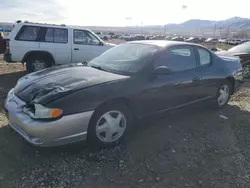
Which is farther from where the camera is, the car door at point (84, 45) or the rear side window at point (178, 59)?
the car door at point (84, 45)

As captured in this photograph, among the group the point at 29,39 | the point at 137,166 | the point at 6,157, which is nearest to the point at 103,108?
the point at 137,166

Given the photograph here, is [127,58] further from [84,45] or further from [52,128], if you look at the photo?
[84,45]

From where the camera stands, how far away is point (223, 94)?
5961mm

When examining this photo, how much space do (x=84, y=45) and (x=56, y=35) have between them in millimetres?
999

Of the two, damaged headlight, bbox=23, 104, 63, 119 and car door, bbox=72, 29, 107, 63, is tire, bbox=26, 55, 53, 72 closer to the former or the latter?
car door, bbox=72, 29, 107, 63

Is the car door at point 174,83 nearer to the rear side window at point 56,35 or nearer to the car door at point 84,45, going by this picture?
the car door at point 84,45

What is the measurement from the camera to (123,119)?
160 inches

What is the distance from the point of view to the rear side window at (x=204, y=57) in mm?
5335

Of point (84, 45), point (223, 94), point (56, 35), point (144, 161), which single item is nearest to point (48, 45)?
point (56, 35)

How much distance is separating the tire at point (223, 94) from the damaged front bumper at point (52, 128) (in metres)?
3.27

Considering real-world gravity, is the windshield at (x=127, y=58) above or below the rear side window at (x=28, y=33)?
below

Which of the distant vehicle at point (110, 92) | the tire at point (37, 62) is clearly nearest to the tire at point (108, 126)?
the distant vehicle at point (110, 92)

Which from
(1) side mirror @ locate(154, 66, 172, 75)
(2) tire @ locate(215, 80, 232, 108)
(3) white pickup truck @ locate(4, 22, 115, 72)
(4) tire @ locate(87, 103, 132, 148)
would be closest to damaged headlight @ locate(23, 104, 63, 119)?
(4) tire @ locate(87, 103, 132, 148)

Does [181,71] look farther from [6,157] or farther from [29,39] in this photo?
[29,39]
